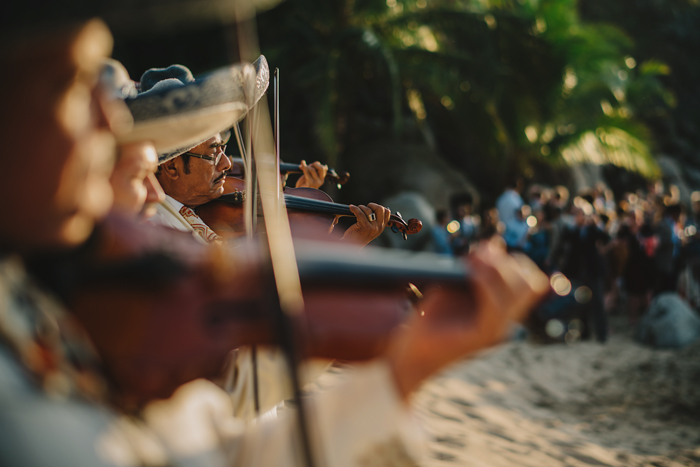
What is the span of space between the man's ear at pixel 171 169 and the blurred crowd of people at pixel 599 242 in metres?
4.58

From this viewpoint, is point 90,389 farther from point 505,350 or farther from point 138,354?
point 505,350

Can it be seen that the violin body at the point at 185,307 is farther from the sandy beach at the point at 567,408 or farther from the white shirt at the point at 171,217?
the sandy beach at the point at 567,408

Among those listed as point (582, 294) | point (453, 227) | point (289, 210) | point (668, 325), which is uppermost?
point (453, 227)

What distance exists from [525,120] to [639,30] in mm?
13162

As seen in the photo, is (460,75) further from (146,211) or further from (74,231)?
(74,231)

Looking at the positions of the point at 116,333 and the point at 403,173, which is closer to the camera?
the point at 116,333

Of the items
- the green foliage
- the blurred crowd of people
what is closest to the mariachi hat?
the blurred crowd of people

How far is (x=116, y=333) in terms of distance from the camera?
2.40 feet

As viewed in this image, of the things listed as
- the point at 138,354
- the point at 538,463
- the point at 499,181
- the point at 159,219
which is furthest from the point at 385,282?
the point at 499,181

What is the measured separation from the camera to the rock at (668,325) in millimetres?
6090

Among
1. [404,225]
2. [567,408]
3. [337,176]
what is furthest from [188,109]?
[567,408]

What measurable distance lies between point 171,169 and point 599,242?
5.65 m

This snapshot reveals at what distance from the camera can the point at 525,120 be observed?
9.88 m

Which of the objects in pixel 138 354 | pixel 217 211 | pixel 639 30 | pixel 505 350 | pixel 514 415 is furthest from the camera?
pixel 639 30
